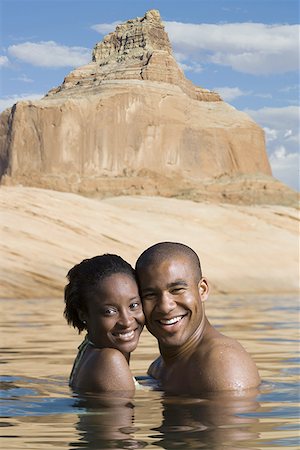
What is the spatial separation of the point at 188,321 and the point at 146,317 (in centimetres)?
21

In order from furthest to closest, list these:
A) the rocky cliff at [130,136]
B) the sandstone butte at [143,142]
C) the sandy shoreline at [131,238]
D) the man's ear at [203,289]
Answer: the rocky cliff at [130,136], the sandstone butte at [143,142], the sandy shoreline at [131,238], the man's ear at [203,289]

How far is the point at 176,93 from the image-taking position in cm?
6169

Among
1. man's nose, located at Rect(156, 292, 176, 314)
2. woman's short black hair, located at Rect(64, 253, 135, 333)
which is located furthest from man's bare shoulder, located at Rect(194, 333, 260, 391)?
woman's short black hair, located at Rect(64, 253, 135, 333)

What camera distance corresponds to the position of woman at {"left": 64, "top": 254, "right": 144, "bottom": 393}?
4.57m

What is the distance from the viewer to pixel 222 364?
15.5ft

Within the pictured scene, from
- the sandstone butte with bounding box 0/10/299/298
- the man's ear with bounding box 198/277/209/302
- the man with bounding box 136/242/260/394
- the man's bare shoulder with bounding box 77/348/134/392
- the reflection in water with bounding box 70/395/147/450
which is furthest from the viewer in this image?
the sandstone butte with bounding box 0/10/299/298

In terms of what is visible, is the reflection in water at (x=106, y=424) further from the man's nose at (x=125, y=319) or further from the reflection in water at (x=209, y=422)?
the man's nose at (x=125, y=319)

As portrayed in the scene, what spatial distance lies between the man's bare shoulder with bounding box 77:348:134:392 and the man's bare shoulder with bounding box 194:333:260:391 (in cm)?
38

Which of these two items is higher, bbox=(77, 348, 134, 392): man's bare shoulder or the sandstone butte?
the sandstone butte

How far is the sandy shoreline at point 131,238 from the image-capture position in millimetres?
21531

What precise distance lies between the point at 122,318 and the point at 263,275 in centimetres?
2118

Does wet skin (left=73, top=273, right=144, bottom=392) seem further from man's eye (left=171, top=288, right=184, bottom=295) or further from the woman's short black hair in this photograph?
man's eye (left=171, top=288, right=184, bottom=295)

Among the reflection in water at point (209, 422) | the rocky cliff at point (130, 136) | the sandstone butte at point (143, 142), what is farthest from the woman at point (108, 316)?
the rocky cliff at point (130, 136)

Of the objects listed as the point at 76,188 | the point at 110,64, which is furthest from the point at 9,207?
the point at 110,64
